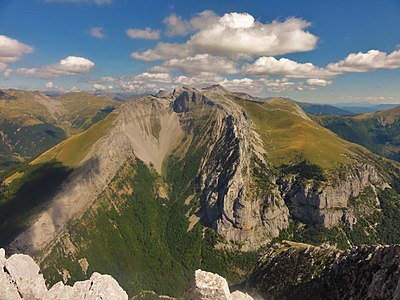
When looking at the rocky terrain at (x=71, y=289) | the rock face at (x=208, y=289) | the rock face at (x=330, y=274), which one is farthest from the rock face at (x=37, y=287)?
the rock face at (x=330, y=274)

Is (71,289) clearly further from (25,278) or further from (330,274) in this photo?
(330,274)

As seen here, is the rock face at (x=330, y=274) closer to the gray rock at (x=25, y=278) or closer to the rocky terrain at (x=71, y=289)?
the rocky terrain at (x=71, y=289)

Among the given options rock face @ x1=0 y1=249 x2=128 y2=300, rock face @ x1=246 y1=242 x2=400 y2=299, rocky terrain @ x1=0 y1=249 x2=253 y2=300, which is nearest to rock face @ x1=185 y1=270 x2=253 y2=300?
rocky terrain @ x1=0 y1=249 x2=253 y2=300

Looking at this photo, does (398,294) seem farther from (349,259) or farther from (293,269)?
(293,269)

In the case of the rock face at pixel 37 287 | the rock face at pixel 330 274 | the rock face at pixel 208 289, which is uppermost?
the rock face at pixel 208 289

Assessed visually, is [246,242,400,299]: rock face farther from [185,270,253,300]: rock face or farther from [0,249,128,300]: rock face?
[0,249,128,300]: rock face

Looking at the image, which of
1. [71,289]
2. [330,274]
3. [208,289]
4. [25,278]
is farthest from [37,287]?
[330,274]

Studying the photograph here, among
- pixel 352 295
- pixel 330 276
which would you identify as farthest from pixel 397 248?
pixel 330 276
